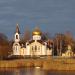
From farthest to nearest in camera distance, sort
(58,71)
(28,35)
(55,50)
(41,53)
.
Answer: (28,35) < (55,50) < (41,53) < (58,71)

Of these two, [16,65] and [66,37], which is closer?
[16,65]

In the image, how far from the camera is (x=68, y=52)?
117m

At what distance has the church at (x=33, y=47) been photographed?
117 meters

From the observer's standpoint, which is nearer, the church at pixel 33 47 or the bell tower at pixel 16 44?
the church at pixel 33 47

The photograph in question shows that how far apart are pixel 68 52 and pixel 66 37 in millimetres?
23291

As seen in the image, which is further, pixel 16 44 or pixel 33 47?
pixel 16 44

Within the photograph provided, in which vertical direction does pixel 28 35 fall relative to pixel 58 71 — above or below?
above

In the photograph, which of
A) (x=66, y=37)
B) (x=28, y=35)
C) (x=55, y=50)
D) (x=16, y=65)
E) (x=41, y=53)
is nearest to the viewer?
(x=16, y=65)

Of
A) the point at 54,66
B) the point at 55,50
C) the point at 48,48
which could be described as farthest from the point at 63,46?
the point at 54,66

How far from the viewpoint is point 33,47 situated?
385 feet

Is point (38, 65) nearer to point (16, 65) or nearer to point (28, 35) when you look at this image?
point (16, 65)

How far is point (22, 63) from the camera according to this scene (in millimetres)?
88312

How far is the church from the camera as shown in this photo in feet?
383

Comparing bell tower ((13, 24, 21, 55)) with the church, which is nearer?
the church
